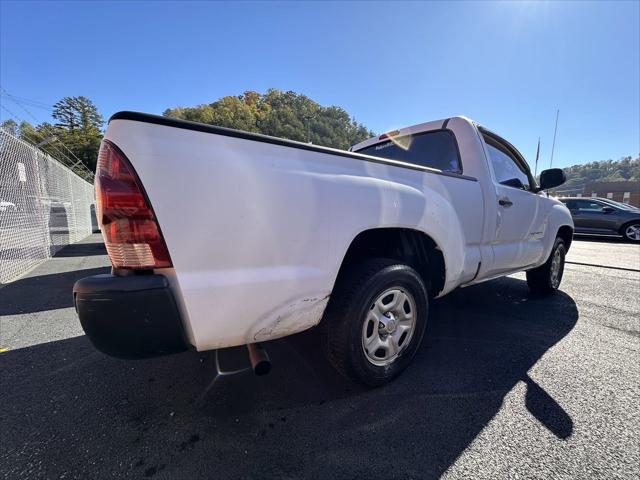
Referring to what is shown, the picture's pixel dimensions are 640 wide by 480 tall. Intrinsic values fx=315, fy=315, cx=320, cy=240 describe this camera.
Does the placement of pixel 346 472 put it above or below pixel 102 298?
below

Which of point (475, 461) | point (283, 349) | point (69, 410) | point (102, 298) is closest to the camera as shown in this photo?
point (102, 298)

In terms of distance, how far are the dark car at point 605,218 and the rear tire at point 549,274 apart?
8.76 meters

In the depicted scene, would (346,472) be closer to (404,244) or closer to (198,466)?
(198,466)

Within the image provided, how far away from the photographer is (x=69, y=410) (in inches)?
73.3

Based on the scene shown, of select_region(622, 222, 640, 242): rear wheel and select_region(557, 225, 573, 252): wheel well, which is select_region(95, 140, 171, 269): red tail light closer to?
select_region(557, 225, 573, 252): wheel well

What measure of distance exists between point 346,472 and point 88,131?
6318cm

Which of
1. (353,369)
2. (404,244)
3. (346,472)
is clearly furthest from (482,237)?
(346,472)

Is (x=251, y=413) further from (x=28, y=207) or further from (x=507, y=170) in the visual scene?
(x=28, y=207)

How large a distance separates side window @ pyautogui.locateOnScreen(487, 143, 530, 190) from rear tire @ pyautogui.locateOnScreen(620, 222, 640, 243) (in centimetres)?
1124

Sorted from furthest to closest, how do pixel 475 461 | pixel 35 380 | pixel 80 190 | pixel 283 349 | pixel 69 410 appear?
pixel 80 190
pixel 283 349
pixel 35 380
pixel 69 410
pixel 475 461

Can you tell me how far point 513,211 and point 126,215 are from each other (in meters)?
3.33

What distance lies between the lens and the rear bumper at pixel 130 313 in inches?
51.2

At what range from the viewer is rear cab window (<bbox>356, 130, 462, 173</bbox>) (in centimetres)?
306

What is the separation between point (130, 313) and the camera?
4.29ft
